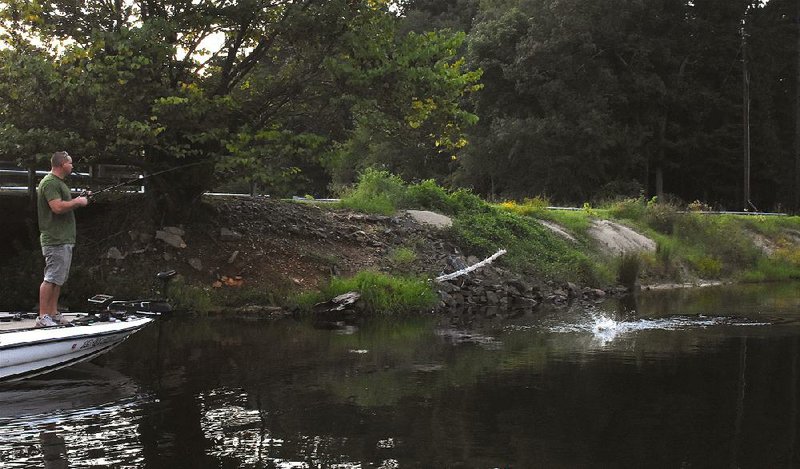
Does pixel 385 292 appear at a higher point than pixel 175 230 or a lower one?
lower

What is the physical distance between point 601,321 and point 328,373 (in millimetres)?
7642

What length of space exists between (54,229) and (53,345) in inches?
59.6

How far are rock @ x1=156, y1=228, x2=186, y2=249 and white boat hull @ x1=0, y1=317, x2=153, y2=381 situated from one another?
7.46 m

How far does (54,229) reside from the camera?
10922 mm

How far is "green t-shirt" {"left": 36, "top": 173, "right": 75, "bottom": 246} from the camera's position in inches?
424

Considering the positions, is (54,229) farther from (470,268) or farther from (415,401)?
(470,268)

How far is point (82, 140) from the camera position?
52.5ft

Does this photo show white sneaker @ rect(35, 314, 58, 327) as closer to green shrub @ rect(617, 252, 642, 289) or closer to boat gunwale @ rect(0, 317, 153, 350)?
boat gunwale @ rect(0, 317, 153, 350)

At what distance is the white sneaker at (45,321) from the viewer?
35.0 feet

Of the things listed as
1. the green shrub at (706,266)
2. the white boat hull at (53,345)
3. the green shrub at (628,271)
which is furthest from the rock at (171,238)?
the green shrub at (706,266)

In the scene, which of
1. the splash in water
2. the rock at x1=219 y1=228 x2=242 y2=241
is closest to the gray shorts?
the rock at x1=219 y1=228 x2=242 y2=241

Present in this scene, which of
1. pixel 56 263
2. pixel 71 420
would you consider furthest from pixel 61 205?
pixel 71 420

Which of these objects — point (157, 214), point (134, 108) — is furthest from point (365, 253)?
point (134, 108)

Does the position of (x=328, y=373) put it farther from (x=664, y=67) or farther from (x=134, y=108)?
(x=664, y=67)
